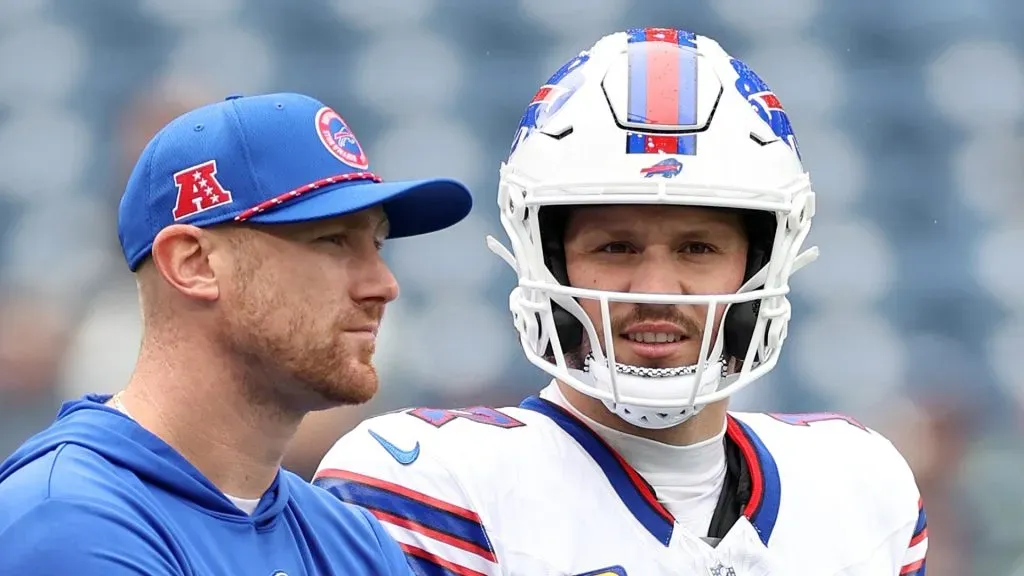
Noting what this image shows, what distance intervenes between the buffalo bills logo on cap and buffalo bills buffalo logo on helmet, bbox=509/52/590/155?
0.45 metres

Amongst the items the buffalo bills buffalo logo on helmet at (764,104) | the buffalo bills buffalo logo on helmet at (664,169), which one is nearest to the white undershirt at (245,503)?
the buffalo bills buffalo logo on helmet at (664,169)

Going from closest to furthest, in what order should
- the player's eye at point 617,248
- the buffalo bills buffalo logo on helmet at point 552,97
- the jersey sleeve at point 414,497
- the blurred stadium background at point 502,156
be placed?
the jersey sleeve at point 414,497
the player's eye at point 617,248
the buffalo bills buffalo logo on helmet at point 552,97
the blurred stadium background at point 502,156

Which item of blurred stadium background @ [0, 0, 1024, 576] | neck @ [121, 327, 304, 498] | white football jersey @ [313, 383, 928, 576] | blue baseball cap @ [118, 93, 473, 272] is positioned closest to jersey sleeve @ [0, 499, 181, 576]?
neck @ [121, 327, 304, 498]

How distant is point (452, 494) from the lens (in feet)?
5.74

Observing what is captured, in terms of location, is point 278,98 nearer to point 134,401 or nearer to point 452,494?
point 134,401

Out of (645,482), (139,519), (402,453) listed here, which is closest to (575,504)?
(645,482)

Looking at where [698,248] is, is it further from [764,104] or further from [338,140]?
[338,140]

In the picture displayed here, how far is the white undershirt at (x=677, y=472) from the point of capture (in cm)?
185

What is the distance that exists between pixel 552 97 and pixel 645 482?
1.64 feet

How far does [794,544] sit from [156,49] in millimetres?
2579

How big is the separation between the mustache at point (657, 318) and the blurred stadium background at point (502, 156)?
1592mm

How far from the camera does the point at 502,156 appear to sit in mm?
3826

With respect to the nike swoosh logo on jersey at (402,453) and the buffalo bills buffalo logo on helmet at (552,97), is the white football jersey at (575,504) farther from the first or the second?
the buffalo bills buffalo logo on helmet at (552,97)

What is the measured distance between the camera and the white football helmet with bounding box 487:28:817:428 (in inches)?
70.6
